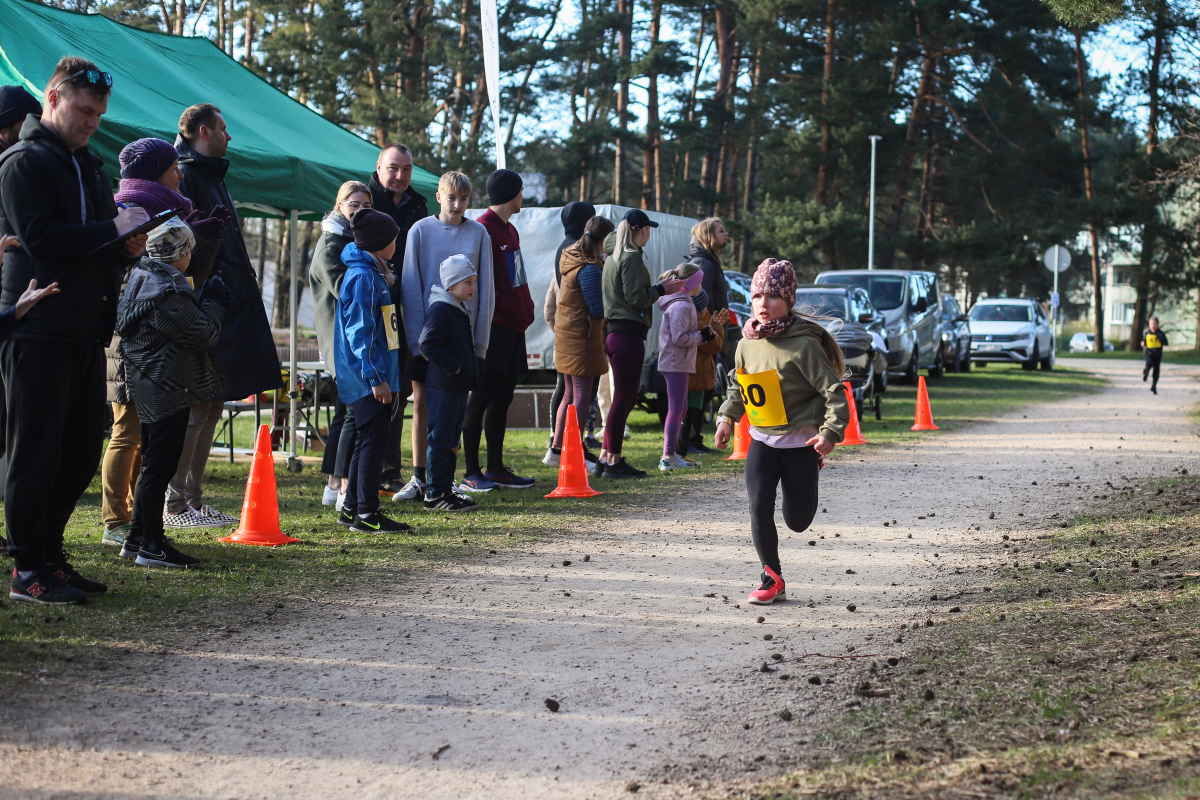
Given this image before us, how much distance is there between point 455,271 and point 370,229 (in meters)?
0.77

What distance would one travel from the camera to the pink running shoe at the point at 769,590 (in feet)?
18.4

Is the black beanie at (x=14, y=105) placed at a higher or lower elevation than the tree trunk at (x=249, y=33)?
lower

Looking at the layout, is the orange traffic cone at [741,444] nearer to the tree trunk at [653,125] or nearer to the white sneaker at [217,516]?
the white sneaker at [217,516]

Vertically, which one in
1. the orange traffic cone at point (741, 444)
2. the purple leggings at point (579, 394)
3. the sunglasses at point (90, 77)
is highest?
the sunglasses at point (90, 77)

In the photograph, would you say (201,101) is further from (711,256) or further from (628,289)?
(711,256)

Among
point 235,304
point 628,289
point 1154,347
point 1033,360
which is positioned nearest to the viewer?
point 235,304

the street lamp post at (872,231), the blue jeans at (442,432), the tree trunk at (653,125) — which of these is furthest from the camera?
the tree trunk at (653,125)

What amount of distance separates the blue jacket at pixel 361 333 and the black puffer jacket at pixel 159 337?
40.5 inches

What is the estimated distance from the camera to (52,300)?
4980 millimetres

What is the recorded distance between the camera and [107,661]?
14.6ft

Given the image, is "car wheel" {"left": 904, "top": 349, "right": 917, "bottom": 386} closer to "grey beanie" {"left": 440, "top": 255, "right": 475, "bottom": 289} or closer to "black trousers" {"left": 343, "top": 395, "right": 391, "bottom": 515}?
"grey beanie" {"left": 440, "top": 255, "right": 475, "bottom": 289}

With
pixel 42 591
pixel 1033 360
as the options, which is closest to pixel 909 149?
pixel 1033 360

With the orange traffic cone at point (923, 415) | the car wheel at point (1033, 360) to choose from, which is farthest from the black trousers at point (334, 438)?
the car wheel at point (1033, 360)

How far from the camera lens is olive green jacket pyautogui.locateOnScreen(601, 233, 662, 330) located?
9.40m
